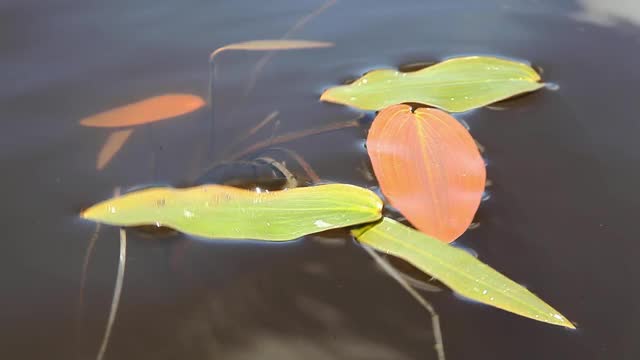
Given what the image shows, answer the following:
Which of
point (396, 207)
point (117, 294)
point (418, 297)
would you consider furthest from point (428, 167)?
point (117, 294)

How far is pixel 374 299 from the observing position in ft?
2.50

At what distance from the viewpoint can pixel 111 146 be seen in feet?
3.08

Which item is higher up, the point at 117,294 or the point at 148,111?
the point at 148,111

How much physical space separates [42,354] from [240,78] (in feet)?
1.71

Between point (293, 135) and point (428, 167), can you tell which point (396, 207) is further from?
point (293, 135)

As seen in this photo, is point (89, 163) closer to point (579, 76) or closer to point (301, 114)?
point (301, 114)

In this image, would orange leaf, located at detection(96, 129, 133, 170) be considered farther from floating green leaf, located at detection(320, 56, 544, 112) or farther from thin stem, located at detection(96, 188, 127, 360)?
floating green leaf, located at detection(320, 56, 544, 112)

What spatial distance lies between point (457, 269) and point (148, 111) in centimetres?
52

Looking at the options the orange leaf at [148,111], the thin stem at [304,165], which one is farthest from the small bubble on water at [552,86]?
the orange leaf at [148,111]

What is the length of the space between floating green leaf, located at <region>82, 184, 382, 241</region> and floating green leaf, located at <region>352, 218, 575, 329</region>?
0.03 m

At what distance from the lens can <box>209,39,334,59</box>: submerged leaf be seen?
1.09 meters

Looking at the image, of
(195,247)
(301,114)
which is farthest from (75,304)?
(301,114)

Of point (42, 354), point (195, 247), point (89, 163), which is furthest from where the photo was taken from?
point (89, 163)

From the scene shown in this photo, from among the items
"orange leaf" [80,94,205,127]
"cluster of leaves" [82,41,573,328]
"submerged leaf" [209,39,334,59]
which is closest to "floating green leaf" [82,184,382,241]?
"cluster of leaves" [82,41,573,328]
